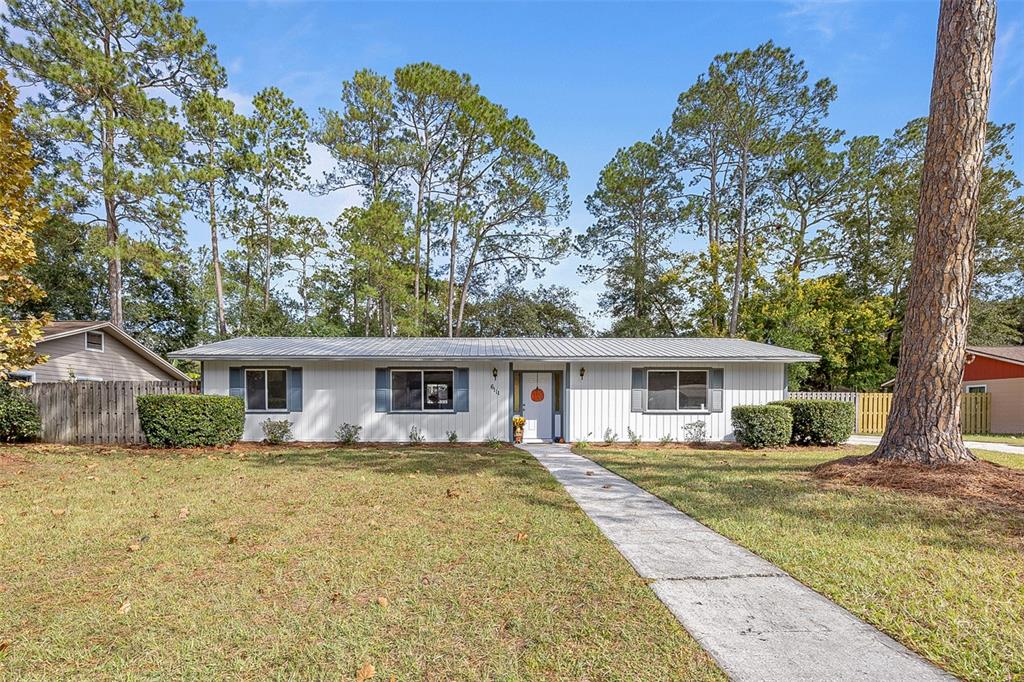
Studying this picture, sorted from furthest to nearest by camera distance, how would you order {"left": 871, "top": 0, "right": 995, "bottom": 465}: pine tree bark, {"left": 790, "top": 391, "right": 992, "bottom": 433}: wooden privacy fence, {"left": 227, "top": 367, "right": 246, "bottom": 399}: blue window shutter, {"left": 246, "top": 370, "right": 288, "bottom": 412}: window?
1. {"left": 790, "top": 391, "right": 992, "bottom": 433}: wooden privacy fence
2. {"left": 246, "top": 370, "right": 288, "bottom": 412}: window
3. {"left": 227, "top": 367, "right": 246, "bottom": 399}: blue window shutter
4. {"left": 871, "top": 0, "right": 995, "bottom": 465}: pine tree bark

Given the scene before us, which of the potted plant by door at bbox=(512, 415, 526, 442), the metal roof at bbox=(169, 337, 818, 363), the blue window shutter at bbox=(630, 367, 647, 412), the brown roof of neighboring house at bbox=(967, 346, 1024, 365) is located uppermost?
the metal roof at bbox=(169, 337, 818, 363)

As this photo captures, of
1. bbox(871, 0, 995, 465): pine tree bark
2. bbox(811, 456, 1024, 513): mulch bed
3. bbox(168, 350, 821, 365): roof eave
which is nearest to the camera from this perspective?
bbox(811, 456, 1024, 513): mulch bed

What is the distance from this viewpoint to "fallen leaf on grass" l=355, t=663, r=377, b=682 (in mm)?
2502

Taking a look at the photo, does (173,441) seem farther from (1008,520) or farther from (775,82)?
(775,82)

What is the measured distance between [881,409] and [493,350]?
1324 centimetres

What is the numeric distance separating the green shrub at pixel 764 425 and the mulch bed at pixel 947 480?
4323 millimetres

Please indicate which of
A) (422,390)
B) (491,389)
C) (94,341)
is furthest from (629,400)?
(94,341)

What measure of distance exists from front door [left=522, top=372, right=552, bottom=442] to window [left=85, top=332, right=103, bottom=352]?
14.4 metres

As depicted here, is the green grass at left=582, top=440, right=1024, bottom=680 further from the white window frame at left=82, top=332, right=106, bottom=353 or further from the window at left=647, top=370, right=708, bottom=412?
the white window frame at left=82, top=332, right=106, bottom=353

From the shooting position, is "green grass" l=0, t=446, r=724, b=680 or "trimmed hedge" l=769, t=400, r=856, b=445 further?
"trimmed hedge" l=769, t=400, r=856, b=445

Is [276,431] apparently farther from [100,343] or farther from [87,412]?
[100,343]

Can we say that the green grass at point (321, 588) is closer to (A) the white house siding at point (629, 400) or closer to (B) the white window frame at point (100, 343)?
(A) the white house siding at point (629, 400)

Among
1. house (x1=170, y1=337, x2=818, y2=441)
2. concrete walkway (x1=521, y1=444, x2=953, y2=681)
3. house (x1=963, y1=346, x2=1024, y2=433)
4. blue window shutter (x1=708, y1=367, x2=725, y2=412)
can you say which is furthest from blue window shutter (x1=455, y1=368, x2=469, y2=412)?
house (x1=963, y1=346, x2=1024, y2=433)

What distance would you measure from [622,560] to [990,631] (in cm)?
230
